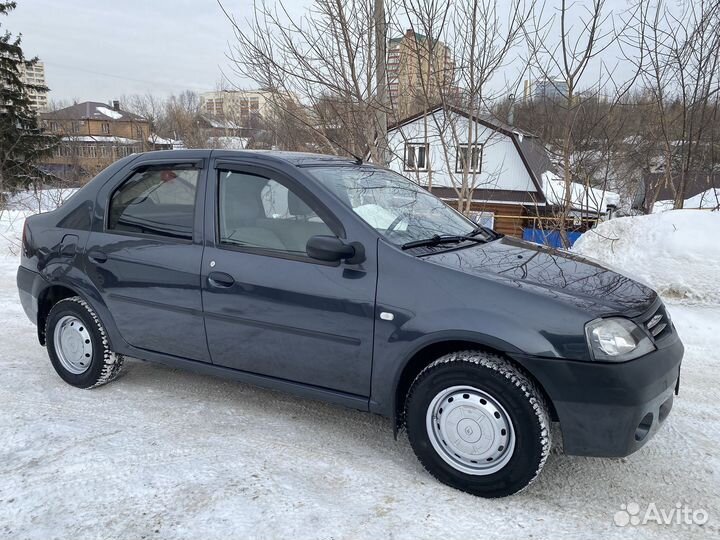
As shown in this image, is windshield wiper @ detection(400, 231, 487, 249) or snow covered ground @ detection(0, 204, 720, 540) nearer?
snow covered ground @ detection(0, 204, 720, 540)

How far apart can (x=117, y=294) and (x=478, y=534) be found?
2715mm

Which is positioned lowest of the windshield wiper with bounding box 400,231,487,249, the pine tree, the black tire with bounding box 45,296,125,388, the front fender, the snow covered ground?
the snow covered ground

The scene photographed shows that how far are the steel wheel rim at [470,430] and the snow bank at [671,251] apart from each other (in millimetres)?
4013

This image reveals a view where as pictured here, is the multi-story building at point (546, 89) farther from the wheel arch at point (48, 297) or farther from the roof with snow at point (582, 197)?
the wheel arch at point (48, 297)

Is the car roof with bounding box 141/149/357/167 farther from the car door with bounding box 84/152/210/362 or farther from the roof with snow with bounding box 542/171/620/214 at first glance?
the roof with snow with bounding box 542/171/620/214

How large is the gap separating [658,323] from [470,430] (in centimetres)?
112

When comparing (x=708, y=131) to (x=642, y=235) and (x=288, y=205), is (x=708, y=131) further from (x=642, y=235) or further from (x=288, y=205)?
(x=288, y=205)

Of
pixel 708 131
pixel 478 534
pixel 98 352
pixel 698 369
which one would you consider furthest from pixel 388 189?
pixel 708 131

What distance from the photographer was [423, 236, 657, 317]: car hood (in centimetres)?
260

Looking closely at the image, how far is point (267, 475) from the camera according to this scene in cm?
283

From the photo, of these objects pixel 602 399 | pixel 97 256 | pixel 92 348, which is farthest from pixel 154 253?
pixel 602 399

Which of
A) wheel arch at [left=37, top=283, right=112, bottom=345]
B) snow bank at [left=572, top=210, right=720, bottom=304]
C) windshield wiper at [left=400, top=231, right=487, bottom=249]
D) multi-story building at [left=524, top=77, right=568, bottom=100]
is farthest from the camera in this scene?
multi-story building at [left=524, top=77, right=568, bottom=100]

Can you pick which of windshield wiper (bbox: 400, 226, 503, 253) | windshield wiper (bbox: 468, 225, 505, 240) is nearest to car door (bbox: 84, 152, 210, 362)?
windshield wiper (bbox: 400, 226, 503, 253)

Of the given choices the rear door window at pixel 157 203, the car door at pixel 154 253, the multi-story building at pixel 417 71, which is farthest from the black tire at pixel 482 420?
the multi-story building at pixel 417 71
